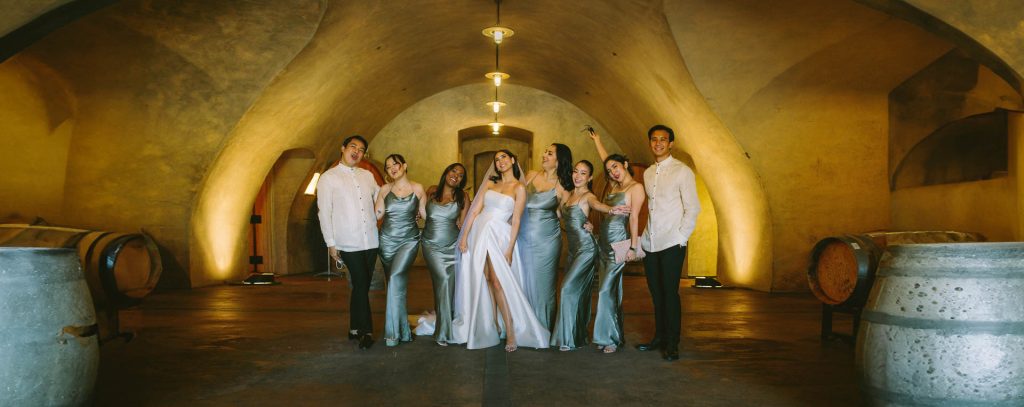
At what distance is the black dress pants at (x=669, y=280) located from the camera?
458 cm

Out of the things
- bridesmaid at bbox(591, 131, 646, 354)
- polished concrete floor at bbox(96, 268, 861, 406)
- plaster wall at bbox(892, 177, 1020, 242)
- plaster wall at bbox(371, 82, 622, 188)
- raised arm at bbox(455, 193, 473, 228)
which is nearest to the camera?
polished concrete floor at bbox(96, 268, 861, 406)

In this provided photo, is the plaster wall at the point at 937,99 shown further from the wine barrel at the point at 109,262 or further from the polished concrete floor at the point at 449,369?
the wine barrel at the point at 109,262

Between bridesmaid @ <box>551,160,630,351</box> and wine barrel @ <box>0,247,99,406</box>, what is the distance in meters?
3.20

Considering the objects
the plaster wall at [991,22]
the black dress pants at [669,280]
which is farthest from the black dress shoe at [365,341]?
the plaster wall at [991,22]

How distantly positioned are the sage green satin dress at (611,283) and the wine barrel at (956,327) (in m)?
2.62

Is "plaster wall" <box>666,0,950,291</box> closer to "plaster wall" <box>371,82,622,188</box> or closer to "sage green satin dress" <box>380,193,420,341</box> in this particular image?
"sage green satin dress" <box>380,193,420,341</box>

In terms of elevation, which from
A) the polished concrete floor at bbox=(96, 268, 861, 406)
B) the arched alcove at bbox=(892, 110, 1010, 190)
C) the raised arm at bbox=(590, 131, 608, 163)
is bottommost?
the polished concrete floor at bbox=(96, 268, 861, 406)

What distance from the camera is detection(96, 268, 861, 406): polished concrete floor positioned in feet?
12.0

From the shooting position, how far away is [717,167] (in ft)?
31.7

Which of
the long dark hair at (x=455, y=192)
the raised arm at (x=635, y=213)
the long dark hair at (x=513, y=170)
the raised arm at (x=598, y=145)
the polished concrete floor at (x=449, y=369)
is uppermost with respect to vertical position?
the raised arm at (x=598, y=145)

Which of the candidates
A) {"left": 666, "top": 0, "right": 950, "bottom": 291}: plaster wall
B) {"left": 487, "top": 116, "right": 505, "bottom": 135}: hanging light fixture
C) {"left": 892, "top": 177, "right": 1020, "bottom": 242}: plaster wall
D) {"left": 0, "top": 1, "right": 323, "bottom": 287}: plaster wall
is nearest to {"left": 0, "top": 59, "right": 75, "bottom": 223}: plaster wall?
{"left": 0, "top": 1, "right": 323, "bottom": 287}: plaster wall

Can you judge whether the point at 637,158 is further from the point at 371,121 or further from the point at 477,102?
the point at 371,121

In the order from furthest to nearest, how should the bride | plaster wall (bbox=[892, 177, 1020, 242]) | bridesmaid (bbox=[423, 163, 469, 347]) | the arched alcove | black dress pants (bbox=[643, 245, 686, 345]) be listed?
the arched alcove < plaster wall (bbox=[892, 177, 1020, 242]) < bridesmaid (bbox=[423, 163, 469, 347]) < the bride < black dress pants (bbox=[643, 245, 686, 345])

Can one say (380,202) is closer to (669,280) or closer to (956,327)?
(669,280)
